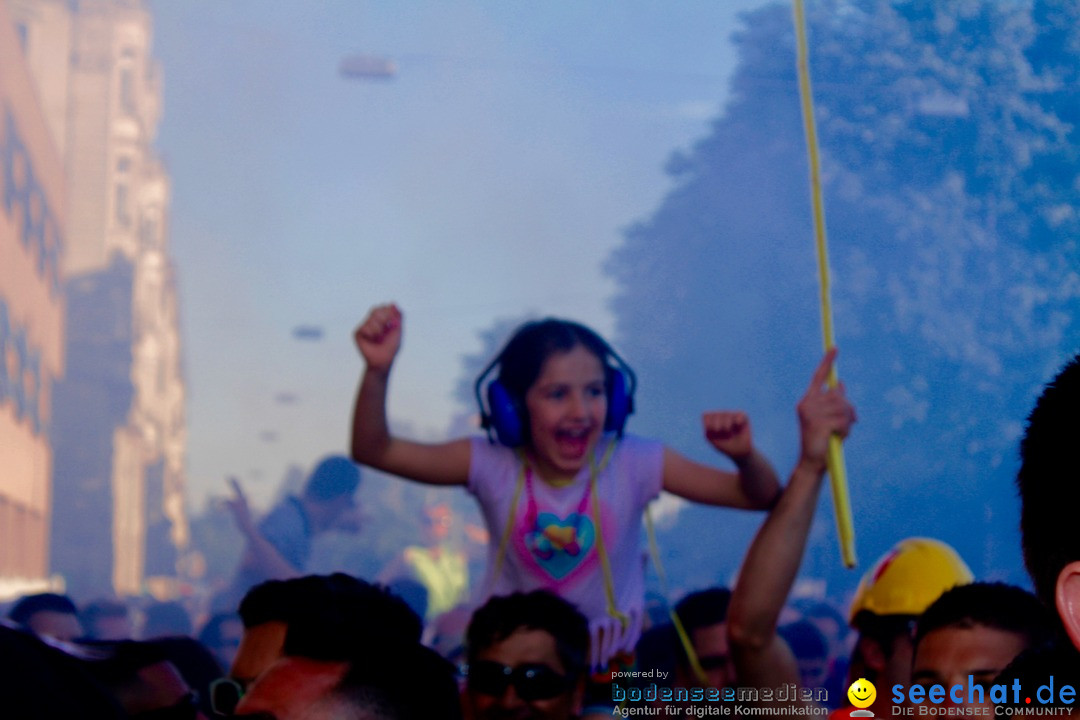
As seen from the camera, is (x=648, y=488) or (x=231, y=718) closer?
(x=231, y=718)

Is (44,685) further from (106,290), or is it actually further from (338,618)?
(106,290)

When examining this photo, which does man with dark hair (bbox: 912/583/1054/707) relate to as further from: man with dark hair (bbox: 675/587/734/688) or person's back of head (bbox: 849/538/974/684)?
man with dark hair (bbox: 675/587/734/688)

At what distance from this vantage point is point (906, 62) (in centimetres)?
1973

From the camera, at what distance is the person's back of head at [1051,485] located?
35.1 inches

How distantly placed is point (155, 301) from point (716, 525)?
3443 centimetres

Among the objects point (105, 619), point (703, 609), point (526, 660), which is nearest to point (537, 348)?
point (703, 609)

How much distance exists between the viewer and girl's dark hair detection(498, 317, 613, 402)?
3.05 metres

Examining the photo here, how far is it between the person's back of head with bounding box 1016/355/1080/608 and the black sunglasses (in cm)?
150

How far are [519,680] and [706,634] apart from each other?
0.90m

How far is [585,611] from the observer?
110 inches

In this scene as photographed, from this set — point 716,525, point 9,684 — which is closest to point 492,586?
point 9,684

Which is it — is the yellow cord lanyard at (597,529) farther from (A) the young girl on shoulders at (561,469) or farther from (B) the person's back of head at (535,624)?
(B) the person's back of head at (535,624)

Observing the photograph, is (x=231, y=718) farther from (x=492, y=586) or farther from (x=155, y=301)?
(x=155, y=301)

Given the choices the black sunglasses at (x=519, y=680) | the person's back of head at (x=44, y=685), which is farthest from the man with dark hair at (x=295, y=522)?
the person's back of head at (x=44, y=685)
